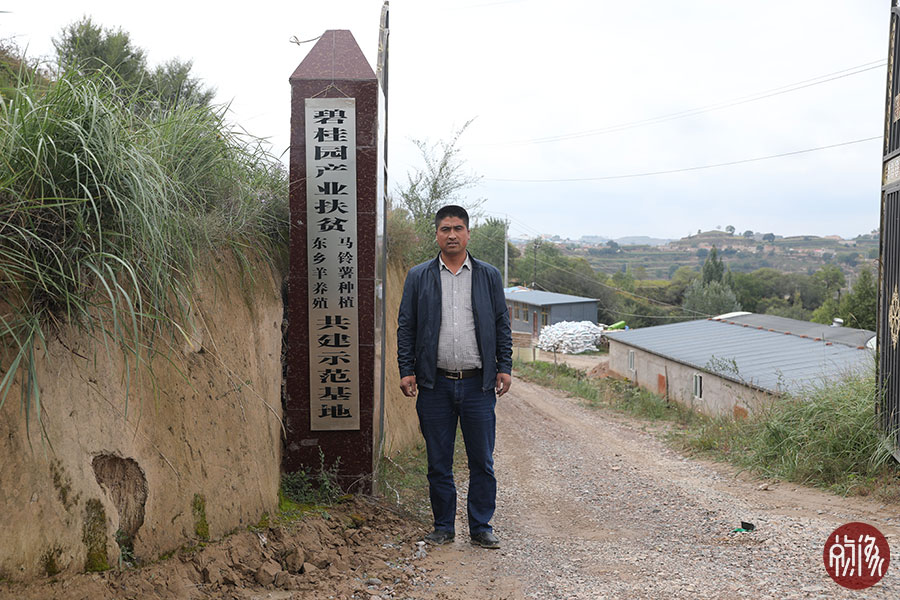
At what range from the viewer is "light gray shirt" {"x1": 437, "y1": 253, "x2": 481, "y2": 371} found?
169 inches

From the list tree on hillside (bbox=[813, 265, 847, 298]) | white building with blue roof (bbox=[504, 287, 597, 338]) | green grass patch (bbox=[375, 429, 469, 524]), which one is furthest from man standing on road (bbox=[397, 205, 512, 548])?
tree on hillside (bbox=[813, 265, 847, 298])

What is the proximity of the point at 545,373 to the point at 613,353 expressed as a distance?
118 inches

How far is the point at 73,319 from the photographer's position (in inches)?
108

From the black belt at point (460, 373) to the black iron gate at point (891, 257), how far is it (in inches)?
137

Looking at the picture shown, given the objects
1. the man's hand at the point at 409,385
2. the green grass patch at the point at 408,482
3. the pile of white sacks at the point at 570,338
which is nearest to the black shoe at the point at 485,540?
the green grass patch at the point at 408,482

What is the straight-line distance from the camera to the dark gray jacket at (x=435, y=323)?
428cm

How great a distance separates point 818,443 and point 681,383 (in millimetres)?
10636

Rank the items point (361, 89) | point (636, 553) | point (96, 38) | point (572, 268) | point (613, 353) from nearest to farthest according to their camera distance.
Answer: point (636, 553) < point (361, 89) < point (96, 38) < point (613, 353) < point (572, 268)

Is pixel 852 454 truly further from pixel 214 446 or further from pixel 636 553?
pixel 214 446

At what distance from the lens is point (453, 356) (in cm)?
429

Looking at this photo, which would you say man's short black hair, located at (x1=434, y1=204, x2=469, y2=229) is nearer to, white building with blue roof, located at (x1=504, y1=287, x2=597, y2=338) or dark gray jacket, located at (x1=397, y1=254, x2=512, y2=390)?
dark gray jacket, located at (x1=397, y1=254, x2=512, y2=390)

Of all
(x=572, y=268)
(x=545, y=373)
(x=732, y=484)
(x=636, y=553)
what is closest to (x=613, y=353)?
(x=545, y=373)

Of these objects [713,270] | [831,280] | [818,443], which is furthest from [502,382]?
[831,280]

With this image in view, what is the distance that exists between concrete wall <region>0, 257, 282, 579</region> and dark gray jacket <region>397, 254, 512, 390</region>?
35.7 inches
